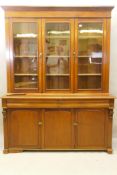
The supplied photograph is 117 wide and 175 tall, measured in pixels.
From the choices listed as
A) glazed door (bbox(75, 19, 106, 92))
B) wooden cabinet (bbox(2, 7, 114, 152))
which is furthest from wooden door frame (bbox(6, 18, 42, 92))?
glazed door (bbox(75, 19, 106, 92))

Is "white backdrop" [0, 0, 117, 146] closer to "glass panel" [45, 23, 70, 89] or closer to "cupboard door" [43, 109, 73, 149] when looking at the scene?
"glass panel" [45, 23, 70, 89]

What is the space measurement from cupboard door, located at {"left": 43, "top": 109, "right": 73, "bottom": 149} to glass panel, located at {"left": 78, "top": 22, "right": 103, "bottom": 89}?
0.53 metres

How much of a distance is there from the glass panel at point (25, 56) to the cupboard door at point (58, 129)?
550mm

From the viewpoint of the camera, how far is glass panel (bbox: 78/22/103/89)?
3655 millimetres

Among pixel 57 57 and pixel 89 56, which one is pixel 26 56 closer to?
pixel 57 57

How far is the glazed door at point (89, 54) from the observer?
3.61 metres

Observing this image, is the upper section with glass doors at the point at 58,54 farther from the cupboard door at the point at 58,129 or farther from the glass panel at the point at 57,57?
the cupboard door at the point at 58,129
